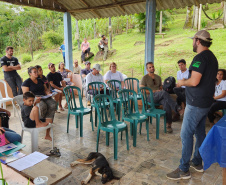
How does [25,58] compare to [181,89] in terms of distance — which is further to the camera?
[25,58]

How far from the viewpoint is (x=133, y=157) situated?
3145 millimetres

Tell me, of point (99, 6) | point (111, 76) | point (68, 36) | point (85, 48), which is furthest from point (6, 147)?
point (85, 48)

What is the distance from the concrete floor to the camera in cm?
258

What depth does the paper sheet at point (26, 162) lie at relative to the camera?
6.17 feet

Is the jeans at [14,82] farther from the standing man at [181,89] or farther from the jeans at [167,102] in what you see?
the standing man at [181,89]

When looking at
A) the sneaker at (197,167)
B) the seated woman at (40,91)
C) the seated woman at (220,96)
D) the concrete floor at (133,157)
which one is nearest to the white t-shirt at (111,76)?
the concrete floor at (133,157)

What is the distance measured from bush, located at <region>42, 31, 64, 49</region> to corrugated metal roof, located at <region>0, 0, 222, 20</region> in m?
8.43

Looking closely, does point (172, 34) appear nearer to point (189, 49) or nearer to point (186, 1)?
point (189, 49)

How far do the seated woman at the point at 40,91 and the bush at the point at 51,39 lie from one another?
463 inches

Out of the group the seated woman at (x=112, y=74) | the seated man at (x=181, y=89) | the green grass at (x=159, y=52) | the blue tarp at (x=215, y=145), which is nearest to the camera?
the blue tarp at (x=215, y=145)

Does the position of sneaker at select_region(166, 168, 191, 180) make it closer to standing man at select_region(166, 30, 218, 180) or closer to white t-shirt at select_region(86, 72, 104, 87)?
standing man at select_region(166, 30, 218, 180)

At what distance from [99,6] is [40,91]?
3557 millimetres

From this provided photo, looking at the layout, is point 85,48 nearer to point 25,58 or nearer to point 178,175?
point 25,58

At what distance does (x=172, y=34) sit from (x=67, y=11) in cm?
798
